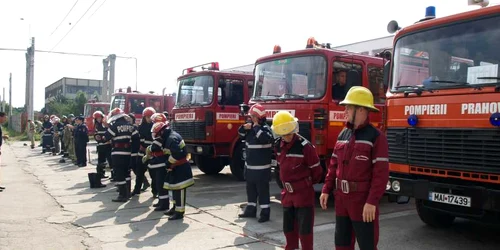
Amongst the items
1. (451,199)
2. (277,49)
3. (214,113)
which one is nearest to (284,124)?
(451,199)

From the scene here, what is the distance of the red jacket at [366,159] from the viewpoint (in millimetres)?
Result: 3402

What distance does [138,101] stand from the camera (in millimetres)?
17250

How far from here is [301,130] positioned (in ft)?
23.8

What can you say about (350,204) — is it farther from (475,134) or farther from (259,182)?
(259,182)

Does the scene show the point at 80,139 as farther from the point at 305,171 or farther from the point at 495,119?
the point at 495,119

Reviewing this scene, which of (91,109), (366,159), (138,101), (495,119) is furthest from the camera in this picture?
(91,109)

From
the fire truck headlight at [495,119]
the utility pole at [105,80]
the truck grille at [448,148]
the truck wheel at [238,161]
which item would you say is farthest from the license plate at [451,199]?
the utility pole at [105,80]

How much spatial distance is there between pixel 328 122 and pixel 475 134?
116 inches

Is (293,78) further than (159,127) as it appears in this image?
Yes

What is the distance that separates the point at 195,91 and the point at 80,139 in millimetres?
5028

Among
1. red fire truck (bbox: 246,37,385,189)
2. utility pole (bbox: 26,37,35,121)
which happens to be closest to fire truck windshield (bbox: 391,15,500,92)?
red fire truck (bbox: 246,37,385,189)

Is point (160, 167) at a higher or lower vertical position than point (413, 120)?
lower

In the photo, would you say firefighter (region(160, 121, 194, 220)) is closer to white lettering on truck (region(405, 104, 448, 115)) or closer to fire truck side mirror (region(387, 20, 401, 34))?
white lettering on truck (region(405, 104, 448, 115))

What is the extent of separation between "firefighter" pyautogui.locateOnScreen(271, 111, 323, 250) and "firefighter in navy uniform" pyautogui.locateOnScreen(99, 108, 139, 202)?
4608mm
